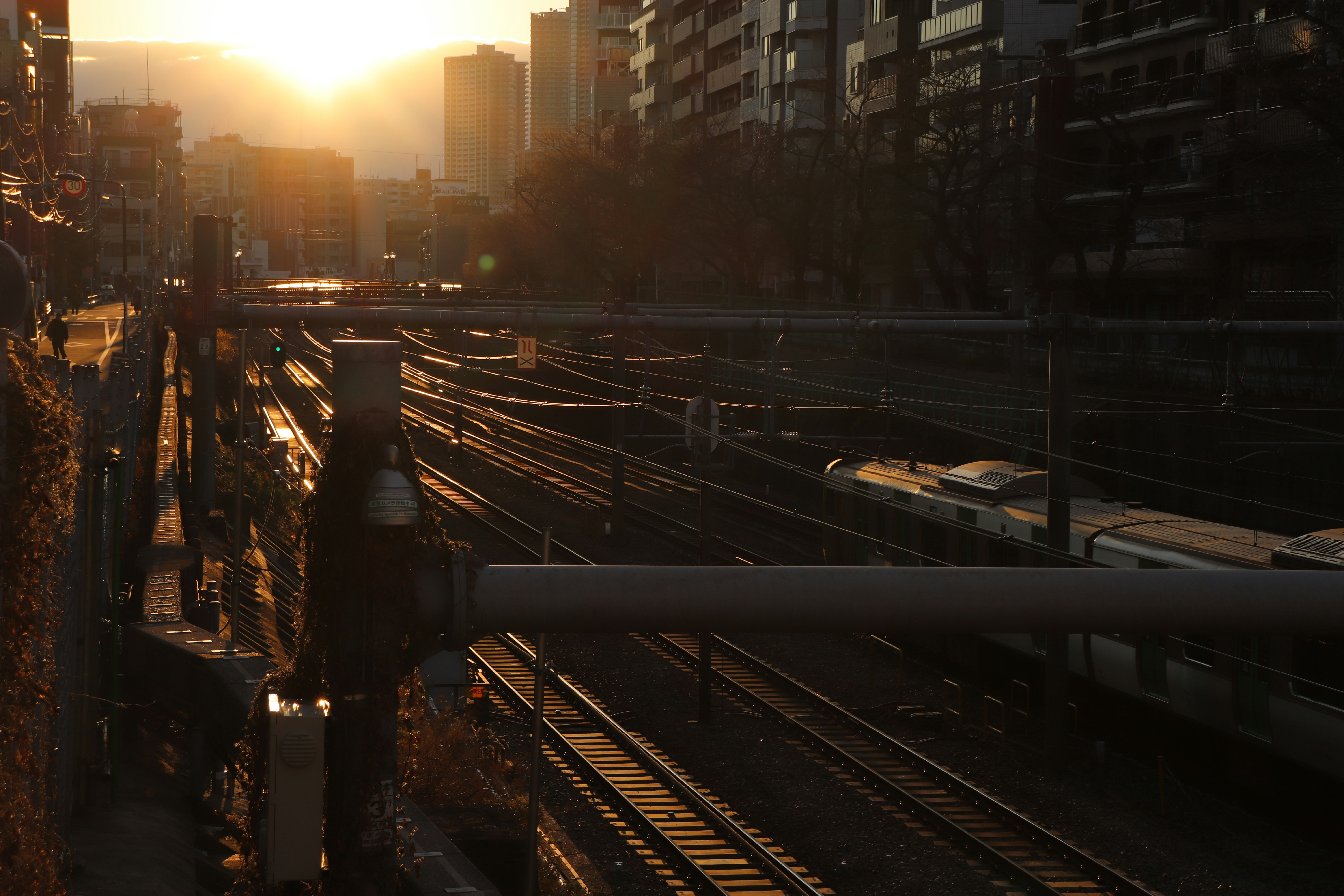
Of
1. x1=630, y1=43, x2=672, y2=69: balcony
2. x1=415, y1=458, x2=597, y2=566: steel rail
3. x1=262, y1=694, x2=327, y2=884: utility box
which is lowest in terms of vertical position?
x1=415, y1=458, x2=597, y2=566: steel rail

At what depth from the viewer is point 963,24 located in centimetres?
4959

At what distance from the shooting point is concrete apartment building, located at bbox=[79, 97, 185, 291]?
103 meters

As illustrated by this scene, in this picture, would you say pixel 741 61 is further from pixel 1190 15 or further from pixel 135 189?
pixel 135 189

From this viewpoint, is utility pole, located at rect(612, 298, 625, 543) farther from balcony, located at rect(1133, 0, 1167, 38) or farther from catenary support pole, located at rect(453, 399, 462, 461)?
balcony, located at rect(1133, 0, 1167, 38)

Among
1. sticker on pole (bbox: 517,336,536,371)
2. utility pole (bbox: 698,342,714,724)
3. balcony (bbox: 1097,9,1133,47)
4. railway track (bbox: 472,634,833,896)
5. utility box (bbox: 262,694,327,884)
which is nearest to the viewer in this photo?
utility box (bbox: 262,694,327,884)

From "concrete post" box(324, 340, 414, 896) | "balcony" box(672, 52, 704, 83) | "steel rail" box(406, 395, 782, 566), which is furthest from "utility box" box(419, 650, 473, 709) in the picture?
"balcony" box(672, 52, 704, 83)

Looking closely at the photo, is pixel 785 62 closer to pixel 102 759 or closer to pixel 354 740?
pixel 102 759

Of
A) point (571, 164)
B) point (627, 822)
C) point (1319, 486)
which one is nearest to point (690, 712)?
point (627, 822)

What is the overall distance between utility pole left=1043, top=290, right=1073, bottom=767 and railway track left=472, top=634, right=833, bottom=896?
11.8 feet

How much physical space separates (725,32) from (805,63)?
12.5m

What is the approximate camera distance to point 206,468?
23.5 meters

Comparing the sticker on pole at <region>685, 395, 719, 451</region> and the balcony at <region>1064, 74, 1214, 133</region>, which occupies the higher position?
the balcony at <region>1064, 74, 1214, 133</region>

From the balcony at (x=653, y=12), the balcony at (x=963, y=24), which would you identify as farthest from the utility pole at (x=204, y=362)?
the balcony at (x=653, y=12)

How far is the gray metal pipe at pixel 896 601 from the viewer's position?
11.1 feet
